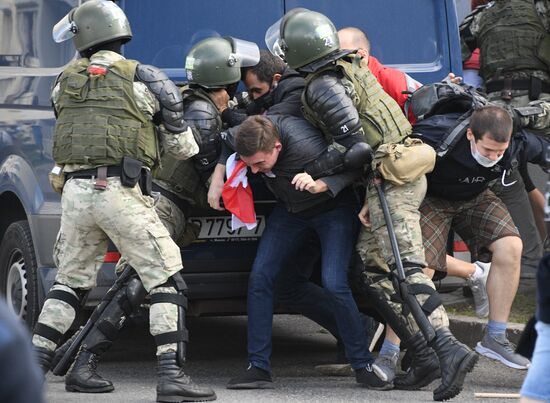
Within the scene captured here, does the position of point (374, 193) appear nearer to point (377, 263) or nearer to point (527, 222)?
point (377, 263)

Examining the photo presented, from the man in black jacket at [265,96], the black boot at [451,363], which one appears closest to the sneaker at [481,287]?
the black boot at [451,363]

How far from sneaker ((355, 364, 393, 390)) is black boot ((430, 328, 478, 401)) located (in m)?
0.43

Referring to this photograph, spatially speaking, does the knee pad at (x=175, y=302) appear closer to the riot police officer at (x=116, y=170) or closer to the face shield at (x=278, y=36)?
the riot police officer at (x=116, y=170)

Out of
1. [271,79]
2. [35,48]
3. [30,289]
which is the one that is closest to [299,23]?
[271,79]

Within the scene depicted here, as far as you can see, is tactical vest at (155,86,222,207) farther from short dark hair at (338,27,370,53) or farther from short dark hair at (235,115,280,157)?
short dark hair at (338,27,370,53)

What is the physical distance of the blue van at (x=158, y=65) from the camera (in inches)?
227

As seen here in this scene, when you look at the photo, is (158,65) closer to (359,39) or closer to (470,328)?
(359,39)

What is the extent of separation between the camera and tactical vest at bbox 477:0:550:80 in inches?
294

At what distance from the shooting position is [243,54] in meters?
5.63

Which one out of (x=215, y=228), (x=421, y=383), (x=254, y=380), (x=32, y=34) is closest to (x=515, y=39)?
(x=215, y=228)

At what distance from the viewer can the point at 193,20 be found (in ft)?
19.3

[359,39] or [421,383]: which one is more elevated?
[359,39]

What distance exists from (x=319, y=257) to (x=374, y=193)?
698mm

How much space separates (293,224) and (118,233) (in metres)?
0.94
